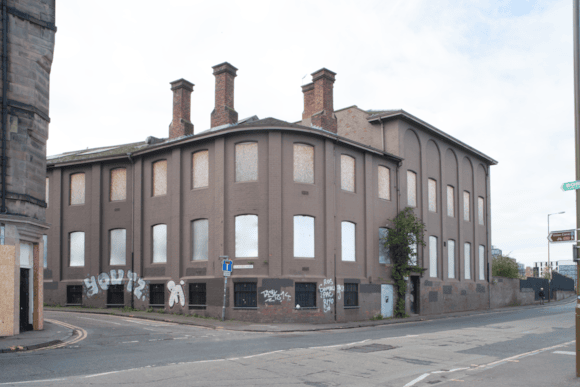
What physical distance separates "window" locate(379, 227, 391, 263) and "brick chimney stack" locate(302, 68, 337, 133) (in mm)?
6321

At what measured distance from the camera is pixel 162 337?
17.4m

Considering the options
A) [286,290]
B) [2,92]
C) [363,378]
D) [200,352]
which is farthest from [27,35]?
[363,378]

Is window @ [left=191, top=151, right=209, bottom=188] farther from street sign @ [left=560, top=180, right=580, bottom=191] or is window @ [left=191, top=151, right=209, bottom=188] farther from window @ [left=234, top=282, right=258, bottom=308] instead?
street sign @ [left=560, top=180, right=580, bottom=191]

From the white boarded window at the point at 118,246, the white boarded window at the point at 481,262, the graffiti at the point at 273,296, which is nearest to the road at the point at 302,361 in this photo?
the graffiti at the point at 273,296

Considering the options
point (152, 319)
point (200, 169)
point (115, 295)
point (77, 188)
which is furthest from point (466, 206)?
point (77, 188)

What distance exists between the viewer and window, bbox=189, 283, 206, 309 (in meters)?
Result: 26.0

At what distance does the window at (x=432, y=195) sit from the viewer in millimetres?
35000

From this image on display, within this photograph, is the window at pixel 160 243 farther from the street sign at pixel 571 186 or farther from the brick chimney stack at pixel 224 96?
the street sign at pixel 571 186

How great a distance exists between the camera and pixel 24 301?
18.0 meters

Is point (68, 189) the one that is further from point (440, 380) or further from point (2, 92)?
point (440, 380)

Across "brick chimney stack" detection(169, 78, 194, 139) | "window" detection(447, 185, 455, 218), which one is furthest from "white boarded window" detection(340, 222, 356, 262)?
"window" detection(447, 185, 455, 218)

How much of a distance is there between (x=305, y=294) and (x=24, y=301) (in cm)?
1199

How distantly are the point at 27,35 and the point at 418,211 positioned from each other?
23.4 meters

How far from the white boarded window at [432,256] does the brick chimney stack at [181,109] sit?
1671 cm
